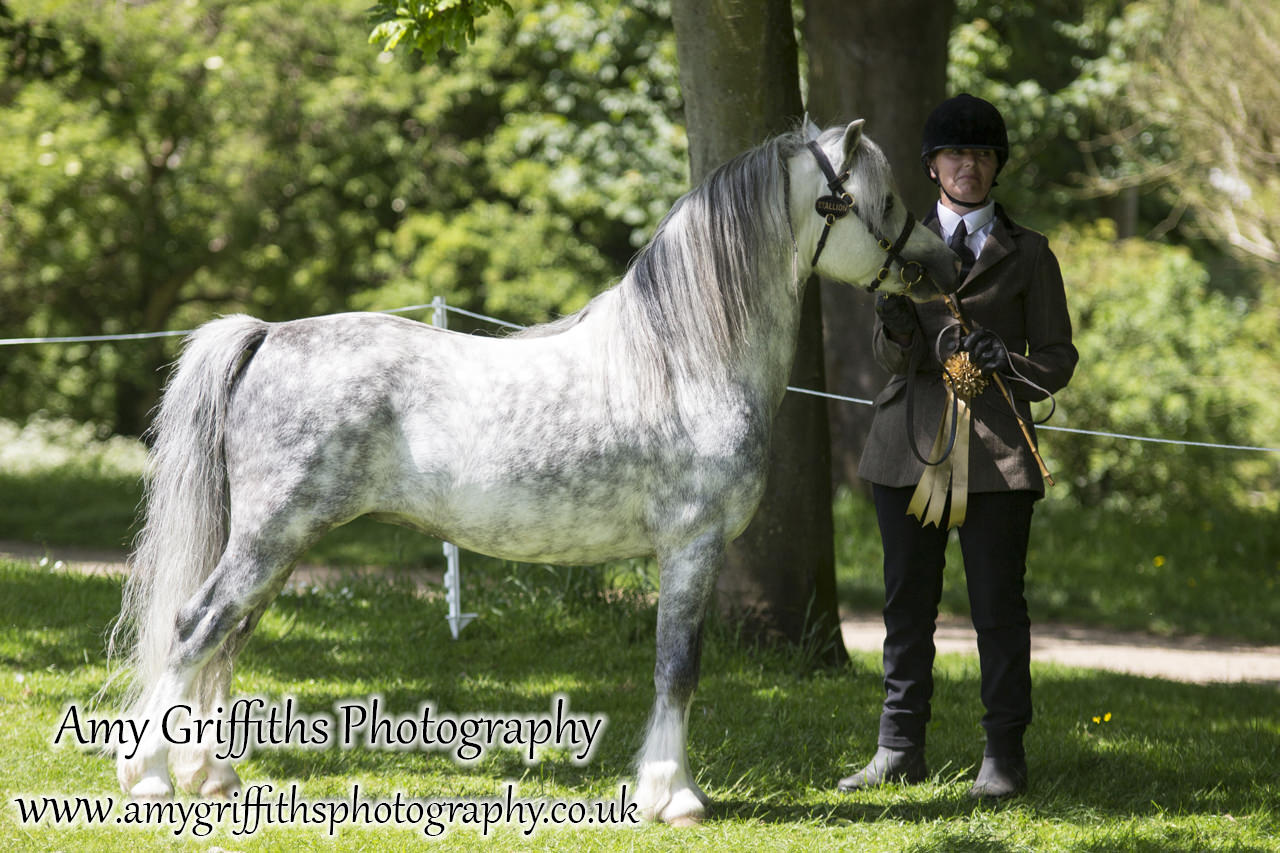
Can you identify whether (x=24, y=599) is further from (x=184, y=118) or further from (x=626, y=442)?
(x=184, y=118)

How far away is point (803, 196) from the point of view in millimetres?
3834

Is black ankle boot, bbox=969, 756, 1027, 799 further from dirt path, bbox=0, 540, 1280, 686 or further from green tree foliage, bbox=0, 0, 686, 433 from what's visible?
green tree foliage, bbox=0, 0, 686, 433

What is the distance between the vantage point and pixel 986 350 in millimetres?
3941

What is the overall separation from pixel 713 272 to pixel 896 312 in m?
0.69

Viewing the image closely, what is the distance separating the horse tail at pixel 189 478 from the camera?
375 cm

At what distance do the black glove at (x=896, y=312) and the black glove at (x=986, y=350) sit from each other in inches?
8.1

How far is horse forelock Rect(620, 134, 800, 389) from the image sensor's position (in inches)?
149

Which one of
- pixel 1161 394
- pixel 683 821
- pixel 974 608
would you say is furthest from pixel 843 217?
pixel 1161 394

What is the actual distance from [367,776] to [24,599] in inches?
121

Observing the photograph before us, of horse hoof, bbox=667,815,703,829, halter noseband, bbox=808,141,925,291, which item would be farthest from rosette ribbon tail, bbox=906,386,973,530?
horse hoof, bbox=667,815,703,829

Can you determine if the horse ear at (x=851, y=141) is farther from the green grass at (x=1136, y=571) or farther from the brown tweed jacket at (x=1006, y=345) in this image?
the green grass at (x=1136, y=571)

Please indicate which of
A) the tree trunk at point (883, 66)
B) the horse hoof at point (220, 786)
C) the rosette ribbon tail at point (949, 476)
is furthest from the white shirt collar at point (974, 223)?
the tree trunk at point (883, 66)

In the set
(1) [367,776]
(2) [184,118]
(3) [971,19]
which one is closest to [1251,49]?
(3) [971,19]

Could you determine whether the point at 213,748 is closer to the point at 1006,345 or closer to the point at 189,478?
the point at 189,478
